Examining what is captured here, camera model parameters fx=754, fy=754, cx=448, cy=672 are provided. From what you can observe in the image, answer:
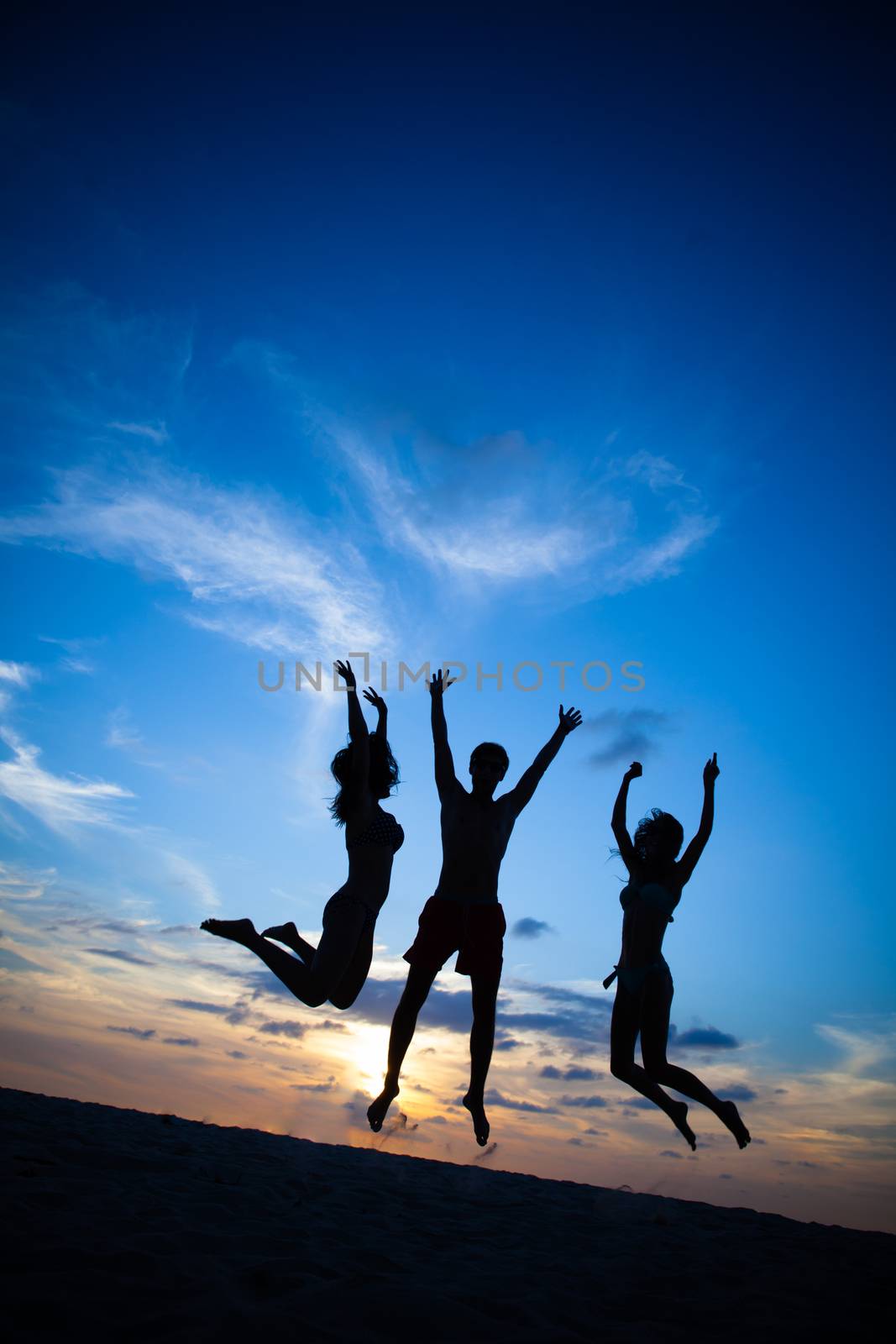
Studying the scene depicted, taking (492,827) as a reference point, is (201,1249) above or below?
below

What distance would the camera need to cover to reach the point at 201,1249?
3.27 m

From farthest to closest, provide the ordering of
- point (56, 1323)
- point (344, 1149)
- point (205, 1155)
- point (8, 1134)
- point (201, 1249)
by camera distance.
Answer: point (344, 1149) < point (205, 1155) < point (8, 1134) < point (201, 1249) < point (56, 1323)

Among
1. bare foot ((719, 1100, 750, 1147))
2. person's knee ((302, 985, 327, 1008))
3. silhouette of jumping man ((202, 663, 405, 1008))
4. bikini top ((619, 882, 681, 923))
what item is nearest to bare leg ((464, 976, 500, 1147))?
silhouette of jumping man ((202, 663, 405, 1008))

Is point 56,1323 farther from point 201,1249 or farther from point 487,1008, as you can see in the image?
point 487,1008

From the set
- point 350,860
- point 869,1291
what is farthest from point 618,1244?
point 350,860

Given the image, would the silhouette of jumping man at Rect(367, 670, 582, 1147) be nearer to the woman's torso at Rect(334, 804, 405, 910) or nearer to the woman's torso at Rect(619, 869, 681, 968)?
the woman's torso at Rect(334, 804, 405, 910)

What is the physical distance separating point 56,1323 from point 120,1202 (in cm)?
153

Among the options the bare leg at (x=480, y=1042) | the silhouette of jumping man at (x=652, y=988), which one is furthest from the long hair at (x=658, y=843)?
the bare leg at (x=480, y=1042)

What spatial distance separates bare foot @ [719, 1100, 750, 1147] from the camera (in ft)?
19.3

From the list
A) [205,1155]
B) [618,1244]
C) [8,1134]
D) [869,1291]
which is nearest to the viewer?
[869,1291]

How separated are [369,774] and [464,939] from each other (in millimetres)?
1399

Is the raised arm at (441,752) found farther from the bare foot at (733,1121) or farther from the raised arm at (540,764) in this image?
the bare foot at (733,1121)

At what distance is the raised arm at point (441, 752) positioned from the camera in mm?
5832

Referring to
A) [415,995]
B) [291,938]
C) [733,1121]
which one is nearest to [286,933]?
[291,938]
